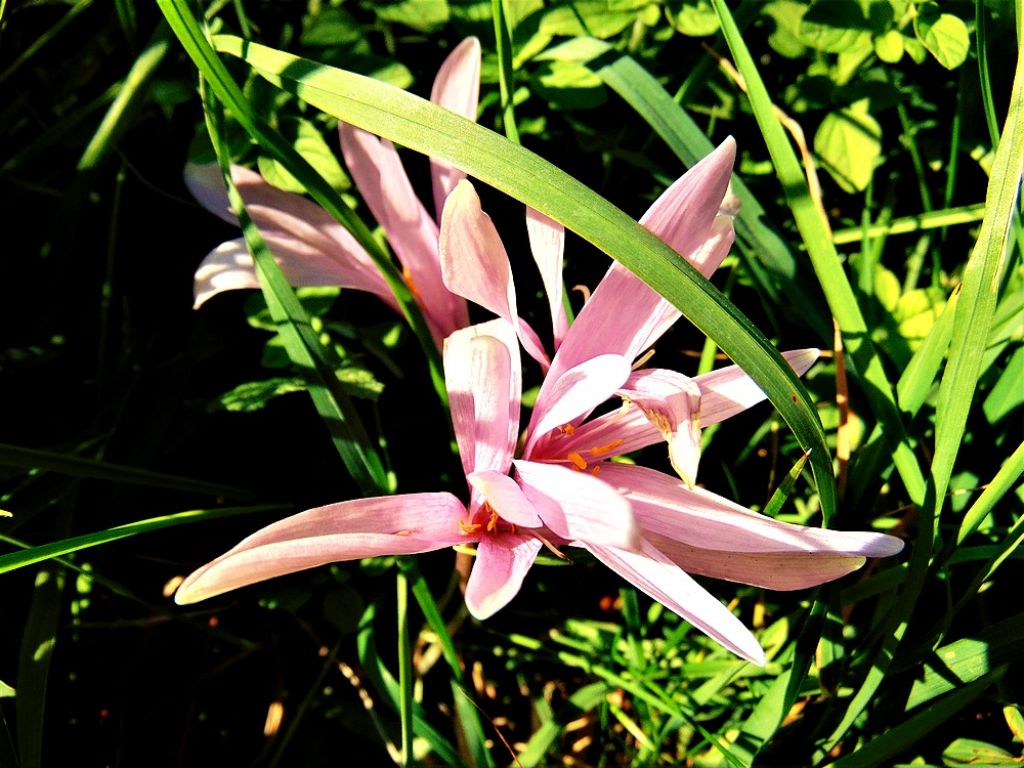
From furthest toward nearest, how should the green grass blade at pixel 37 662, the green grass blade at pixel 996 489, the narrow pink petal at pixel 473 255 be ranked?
1. the green grass blade at pixel 37 662
2. the green grass blade at pixel 996 489
3. the narrow pink petal at pixel 473 255

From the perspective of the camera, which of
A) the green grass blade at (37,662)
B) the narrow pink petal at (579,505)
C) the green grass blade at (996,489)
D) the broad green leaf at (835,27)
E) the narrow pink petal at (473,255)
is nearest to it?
the narrow pink petal at (579,505)

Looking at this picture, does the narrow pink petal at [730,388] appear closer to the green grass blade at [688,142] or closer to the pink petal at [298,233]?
the green grass blade at [688,142]

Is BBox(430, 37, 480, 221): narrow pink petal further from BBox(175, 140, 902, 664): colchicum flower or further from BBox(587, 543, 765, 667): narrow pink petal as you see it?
BBox(587, 543, 765, 667): narrow pink petal

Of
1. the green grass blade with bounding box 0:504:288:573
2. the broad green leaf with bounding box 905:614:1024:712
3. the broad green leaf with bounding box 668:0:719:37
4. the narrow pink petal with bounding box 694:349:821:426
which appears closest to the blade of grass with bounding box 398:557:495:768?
the green grass blade with bounding box 0:504:288:573

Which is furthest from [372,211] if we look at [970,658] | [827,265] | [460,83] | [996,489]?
[970,658]

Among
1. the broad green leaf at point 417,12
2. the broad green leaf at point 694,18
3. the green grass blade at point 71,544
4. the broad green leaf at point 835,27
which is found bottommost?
the green grass blade at point 71,544

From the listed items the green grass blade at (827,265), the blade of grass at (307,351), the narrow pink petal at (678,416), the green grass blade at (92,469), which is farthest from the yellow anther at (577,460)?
the green grass blade at (92,469)

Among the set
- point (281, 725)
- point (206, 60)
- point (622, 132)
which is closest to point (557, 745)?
point (281, 725)

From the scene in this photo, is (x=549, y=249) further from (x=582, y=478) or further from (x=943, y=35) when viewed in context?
(x=943, y=35)
